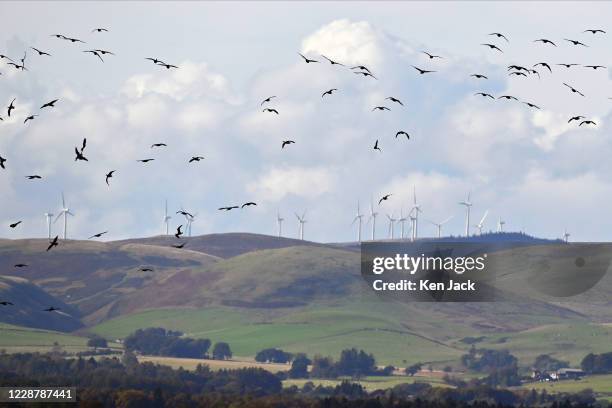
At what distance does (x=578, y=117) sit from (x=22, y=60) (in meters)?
45.2

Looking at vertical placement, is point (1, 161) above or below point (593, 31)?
below

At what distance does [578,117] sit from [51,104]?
142ft

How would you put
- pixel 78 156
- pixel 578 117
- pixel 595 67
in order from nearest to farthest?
pixel 78 156
pixel 595 67
pixel 578 117

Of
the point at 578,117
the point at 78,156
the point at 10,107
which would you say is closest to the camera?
the point at 78,156

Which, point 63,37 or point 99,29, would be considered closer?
point 63,37

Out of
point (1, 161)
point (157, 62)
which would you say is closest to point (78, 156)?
point (1, 161)

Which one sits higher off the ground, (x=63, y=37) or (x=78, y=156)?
(x=63, y=37)

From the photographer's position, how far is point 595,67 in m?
114

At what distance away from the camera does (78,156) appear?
3826 inches

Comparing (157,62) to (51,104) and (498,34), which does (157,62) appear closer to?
(51,104)

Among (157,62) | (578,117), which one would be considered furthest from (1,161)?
(578,117)

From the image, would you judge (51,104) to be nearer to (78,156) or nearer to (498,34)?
(78,156)

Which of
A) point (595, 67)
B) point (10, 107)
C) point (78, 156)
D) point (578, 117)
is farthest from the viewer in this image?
point (578, 117)

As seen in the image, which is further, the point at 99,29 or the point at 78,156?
the point at 99,29
